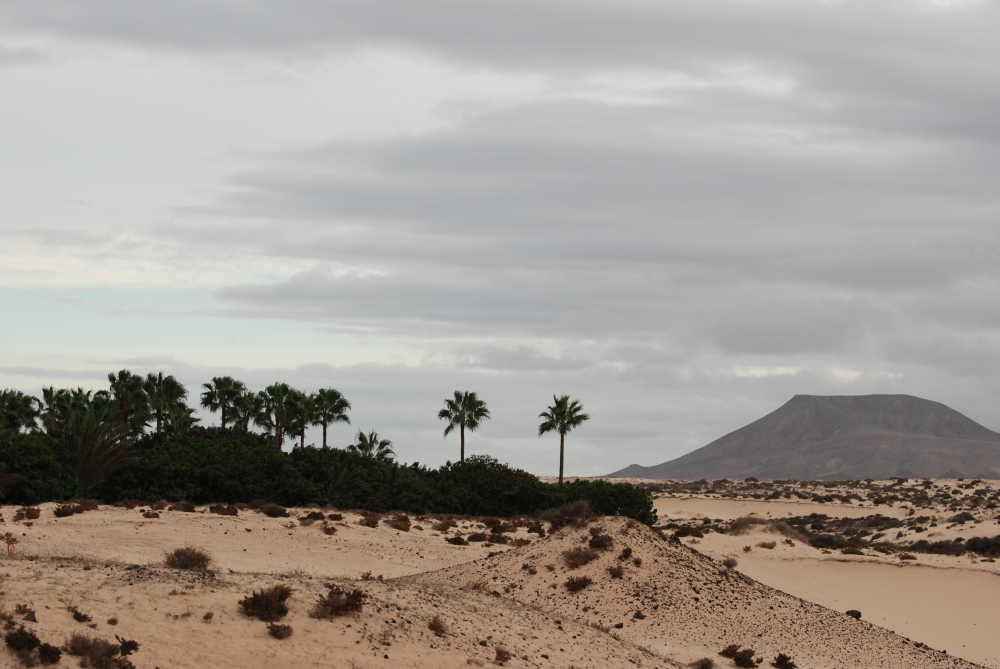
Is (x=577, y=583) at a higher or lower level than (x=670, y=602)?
higher

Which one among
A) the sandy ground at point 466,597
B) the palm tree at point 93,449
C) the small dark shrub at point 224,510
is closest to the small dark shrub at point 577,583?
the sandy ground at point 466,597

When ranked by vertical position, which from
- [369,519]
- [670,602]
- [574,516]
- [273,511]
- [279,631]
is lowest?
[670,602]

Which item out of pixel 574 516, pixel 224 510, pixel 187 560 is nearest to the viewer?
pixel 187 560

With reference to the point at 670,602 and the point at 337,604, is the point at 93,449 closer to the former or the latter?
the point at 670,602

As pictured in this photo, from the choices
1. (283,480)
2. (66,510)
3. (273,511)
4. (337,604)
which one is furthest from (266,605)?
(283,480)

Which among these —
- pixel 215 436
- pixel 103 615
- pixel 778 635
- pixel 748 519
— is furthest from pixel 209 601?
pixel 748 519

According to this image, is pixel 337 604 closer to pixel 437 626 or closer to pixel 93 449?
pixel 437 626

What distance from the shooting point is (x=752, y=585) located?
A: 27469 millimetres

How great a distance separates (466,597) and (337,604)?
413 cm

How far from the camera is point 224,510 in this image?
128 feet

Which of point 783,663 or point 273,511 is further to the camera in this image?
point 273,511

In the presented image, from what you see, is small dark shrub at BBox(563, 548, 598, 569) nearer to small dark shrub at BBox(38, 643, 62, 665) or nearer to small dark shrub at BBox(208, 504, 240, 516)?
small dark shrub at BBox(38, 643, 62, 665)

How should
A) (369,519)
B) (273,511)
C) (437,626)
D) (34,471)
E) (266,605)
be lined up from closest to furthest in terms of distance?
(266,605) < (437,626) < (34,471) < (273,511) < (369,519)

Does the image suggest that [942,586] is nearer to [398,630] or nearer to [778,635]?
[778,635]
